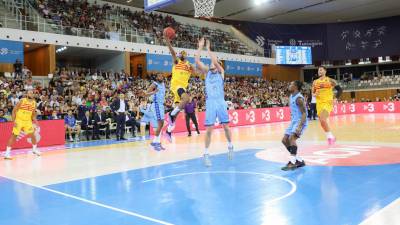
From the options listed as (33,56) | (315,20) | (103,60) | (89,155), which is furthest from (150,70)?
(315,20)

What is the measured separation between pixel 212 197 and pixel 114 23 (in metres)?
25.8

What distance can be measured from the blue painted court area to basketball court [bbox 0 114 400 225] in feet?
0.04

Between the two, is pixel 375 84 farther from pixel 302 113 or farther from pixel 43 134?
pixel 302 113

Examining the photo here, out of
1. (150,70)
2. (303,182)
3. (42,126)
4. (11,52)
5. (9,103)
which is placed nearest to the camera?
(303,182)

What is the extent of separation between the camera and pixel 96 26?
26.8m

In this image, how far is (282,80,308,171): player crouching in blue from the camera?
6.68 metres

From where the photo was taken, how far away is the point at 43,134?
14.1 meters

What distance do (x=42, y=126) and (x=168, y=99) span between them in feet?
28.4

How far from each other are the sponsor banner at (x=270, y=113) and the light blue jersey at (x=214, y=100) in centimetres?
1064

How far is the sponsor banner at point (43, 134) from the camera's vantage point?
42.6ft

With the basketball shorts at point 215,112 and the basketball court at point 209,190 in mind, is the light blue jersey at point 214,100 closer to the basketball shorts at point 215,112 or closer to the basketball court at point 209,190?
the basketball shorts at point 215,112

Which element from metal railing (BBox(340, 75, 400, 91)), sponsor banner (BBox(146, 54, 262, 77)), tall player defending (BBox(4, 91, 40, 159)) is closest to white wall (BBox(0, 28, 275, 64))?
sponsor banner (BBox(146, 54, 262, 77))

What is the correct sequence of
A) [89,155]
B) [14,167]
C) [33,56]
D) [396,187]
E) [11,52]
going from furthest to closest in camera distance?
[33,56]
[11,52]
[89,155]
[14,167]
[396,187]

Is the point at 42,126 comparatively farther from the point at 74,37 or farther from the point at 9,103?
the point at 74,37
